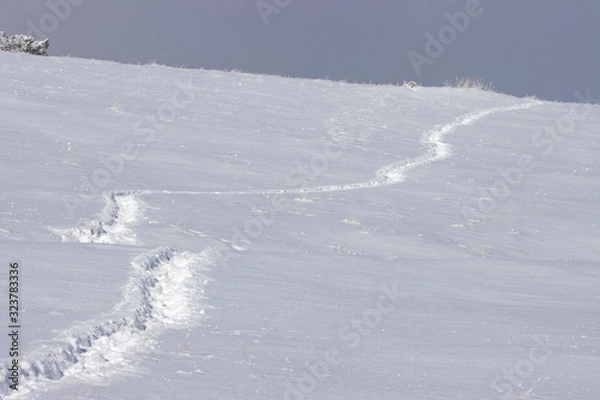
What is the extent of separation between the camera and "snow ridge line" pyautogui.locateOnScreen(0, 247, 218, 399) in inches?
177

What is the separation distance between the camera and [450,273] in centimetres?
830

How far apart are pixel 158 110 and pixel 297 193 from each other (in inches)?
297

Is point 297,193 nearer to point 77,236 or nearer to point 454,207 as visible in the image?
point 454,207

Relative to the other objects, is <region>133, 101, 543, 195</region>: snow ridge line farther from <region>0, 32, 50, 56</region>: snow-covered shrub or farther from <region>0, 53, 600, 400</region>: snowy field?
<region>0, 32, 50, 56</region>: snow-covered shrub

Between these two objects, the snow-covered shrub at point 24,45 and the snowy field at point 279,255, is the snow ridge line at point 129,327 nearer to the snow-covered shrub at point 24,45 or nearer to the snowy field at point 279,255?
the snowy field at point 279,255

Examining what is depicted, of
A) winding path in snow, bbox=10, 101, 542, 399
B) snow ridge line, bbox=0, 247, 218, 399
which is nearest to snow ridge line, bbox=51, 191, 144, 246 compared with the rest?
winding path in snow, bbox=10, 101, 542, 399

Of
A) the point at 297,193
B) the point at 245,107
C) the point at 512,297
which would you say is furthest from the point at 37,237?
the point at 245,107

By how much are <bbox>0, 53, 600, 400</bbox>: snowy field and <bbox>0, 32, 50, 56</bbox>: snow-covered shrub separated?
1039cm

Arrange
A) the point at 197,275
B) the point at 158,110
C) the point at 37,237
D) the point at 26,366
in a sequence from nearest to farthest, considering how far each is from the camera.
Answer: the point at 26,366, the point at 197,275, the point at 37,237, the point at 158,110

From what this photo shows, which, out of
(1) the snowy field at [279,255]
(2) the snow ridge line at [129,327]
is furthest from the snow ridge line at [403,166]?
(2) the snow ridge line at [129,327]

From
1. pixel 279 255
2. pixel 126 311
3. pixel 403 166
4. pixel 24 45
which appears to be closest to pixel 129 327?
pixel 126 311

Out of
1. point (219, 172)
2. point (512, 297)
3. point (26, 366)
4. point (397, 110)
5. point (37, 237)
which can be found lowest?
point (26, 366)

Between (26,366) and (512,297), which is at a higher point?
(512,297)

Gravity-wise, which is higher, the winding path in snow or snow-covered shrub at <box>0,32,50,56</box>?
snow-covered shrub at <box>0,32,50,56</box>
